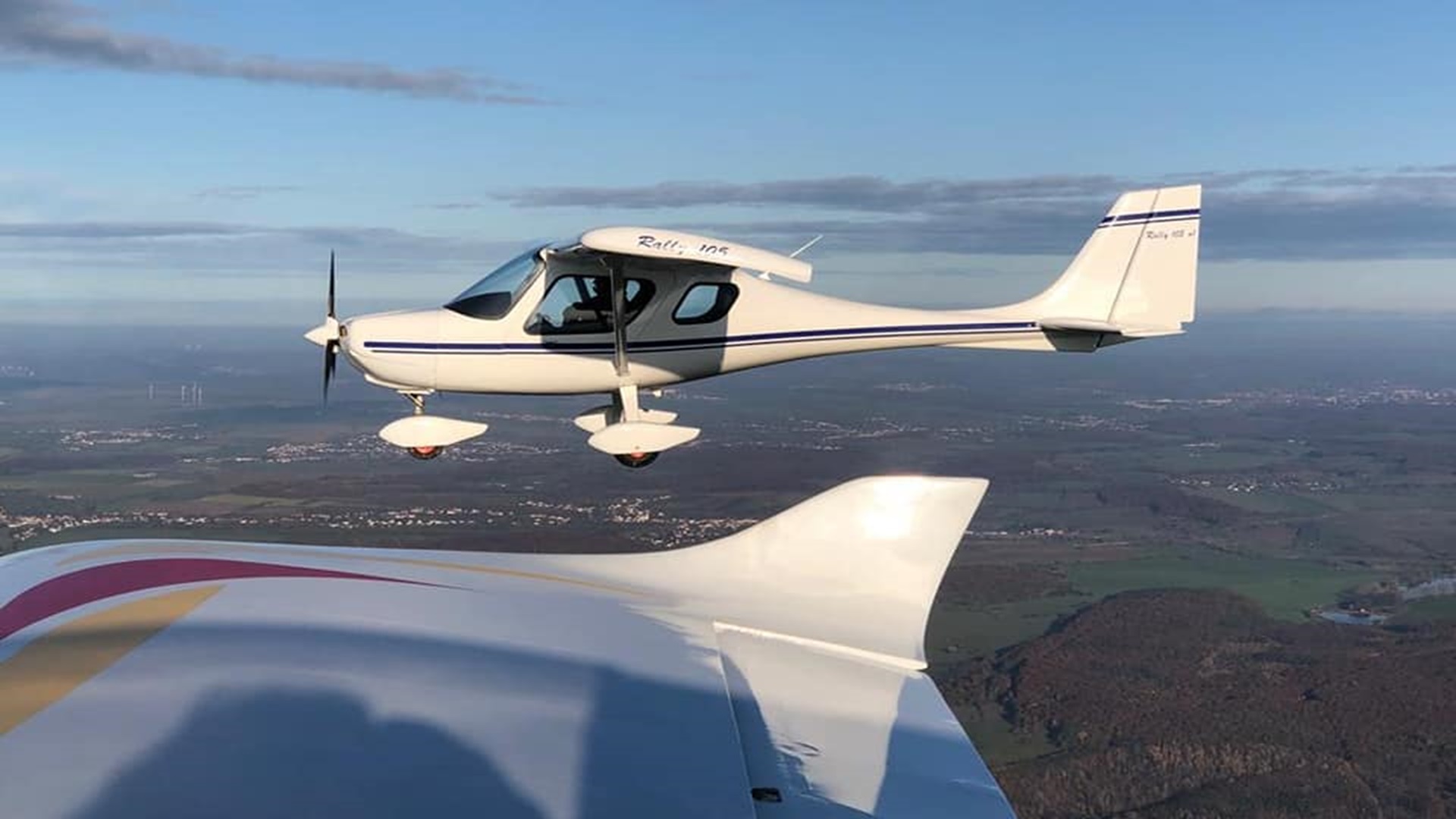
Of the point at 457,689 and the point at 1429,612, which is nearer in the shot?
the point at 457,689

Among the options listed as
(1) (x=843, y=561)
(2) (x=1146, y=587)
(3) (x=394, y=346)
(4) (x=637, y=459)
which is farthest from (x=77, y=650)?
(2) (x=1146, y=587)

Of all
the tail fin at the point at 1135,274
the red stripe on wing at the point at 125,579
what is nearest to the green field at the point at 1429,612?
the tail fin at the point at 1135,274

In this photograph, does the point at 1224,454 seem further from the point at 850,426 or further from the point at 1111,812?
the point at 1111,812

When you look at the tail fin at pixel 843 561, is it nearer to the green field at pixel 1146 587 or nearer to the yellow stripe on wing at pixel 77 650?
the yellow stripe on wing at pixel 77 650

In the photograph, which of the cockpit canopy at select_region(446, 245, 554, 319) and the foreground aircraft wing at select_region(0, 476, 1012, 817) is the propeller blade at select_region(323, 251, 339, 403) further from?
the foreground aircraft wing at select_region(0, 476, 1012, 817)

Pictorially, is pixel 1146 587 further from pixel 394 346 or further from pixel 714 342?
pixel 394 346

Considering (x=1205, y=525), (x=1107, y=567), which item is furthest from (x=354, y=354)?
(x=1205, y=525)
